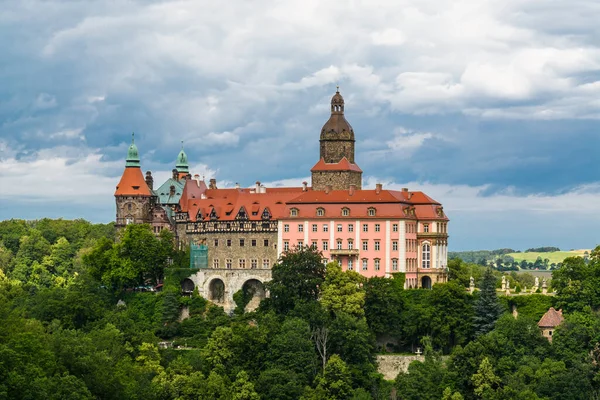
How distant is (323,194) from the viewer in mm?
Answer: 115500

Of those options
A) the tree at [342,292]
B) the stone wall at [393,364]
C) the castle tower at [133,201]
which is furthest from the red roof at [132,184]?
the stone wall at [393,364]

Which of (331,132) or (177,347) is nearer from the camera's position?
(177,347)

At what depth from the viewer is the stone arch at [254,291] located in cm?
11412

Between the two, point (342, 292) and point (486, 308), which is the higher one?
point (342, 292)

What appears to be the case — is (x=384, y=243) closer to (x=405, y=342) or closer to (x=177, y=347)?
(x=405, y=342)

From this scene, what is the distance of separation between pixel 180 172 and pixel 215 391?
41.1 m

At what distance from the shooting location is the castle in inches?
4424

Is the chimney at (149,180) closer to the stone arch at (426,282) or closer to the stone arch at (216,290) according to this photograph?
the stone arch at (216,290)

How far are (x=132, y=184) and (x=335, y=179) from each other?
1913cm

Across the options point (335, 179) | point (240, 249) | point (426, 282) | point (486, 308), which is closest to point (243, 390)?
point (486, 308)

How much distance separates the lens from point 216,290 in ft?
380

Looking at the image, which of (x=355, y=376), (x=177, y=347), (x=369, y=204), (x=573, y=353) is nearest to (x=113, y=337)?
(x=177, y=347)

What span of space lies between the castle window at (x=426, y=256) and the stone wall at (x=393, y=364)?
40.7ft

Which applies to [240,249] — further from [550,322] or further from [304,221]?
[550,322]
